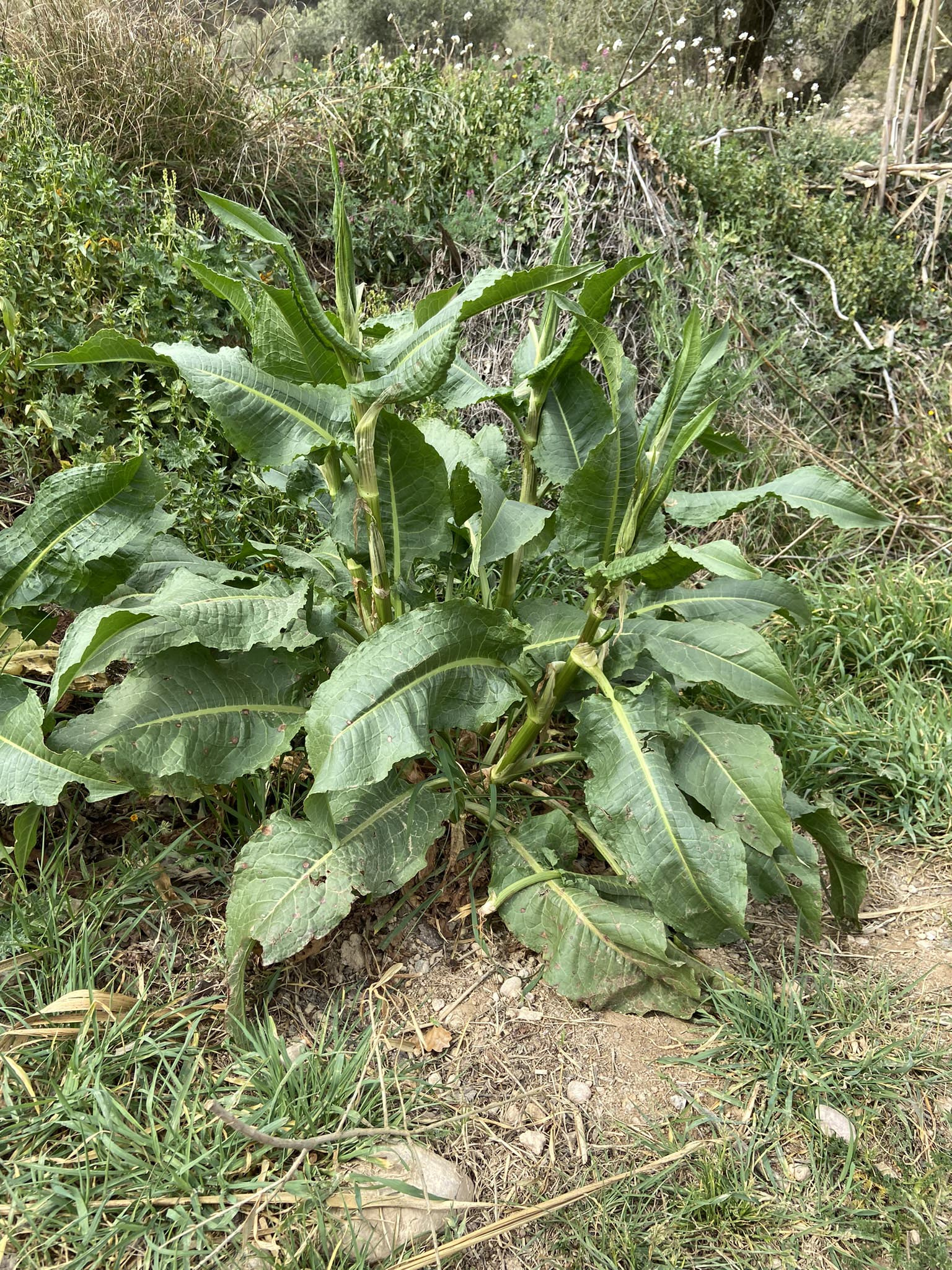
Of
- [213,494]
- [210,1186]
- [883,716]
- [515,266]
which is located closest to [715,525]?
[883,716]

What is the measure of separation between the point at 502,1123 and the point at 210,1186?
56 centimetres

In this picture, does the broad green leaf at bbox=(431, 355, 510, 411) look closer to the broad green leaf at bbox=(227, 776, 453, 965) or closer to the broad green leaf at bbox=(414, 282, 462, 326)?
the broad green leaf at bbox=(414, 282, 462, 326)

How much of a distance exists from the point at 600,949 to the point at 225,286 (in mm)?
1604

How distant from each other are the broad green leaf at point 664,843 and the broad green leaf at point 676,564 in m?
0.33

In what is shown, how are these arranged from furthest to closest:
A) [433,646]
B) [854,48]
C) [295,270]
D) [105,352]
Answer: [854,48]
[105,352]
[433,646]
[295,270]

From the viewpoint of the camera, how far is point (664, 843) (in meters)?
1.65

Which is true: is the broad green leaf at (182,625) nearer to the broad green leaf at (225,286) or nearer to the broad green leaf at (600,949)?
the broad green leaf at (225,286)

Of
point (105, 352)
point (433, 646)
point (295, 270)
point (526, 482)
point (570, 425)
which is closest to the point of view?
point (295, 270)

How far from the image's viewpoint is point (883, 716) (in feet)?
9.11

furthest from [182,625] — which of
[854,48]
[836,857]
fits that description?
[854,48]

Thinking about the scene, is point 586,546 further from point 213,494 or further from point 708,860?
point 213,494

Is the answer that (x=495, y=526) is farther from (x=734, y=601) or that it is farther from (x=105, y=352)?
(x=105, y=352)

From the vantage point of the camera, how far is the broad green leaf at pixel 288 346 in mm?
1644

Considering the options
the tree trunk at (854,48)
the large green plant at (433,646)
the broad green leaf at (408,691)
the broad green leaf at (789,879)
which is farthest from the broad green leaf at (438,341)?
the tree trunk at (854,48)
